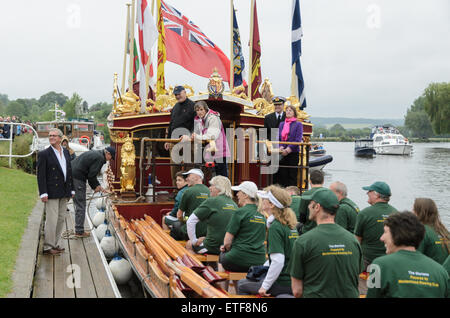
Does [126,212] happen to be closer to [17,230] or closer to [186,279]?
[17,230]

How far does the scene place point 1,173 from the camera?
1436 cm

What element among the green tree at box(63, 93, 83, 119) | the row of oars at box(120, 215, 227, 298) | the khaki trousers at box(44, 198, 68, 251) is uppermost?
the green tree at box(63, 93, 83, 119)

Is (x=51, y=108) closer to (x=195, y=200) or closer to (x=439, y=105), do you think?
(x=439, y=105)

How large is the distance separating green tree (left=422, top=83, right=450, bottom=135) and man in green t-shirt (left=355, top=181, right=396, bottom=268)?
5258cm

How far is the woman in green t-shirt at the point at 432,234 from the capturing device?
4121 mm

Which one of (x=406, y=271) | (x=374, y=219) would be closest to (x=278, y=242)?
(x=406, y=271)

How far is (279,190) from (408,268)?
5.14 ft

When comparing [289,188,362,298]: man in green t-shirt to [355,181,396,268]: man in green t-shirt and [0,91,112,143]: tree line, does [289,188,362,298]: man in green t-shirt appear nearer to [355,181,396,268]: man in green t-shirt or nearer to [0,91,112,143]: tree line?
[355,181,396,268]: man in green t-shirt

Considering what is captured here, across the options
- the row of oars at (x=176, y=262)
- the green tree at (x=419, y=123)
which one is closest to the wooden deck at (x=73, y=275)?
the row of oars at (x=176, y=262)

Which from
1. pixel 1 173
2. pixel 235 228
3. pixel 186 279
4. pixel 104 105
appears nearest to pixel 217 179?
pixel 235 228

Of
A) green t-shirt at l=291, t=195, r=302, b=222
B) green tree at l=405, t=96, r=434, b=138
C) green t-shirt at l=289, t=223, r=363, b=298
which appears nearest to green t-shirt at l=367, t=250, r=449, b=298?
green t-shirt at l=289, t=223, r=363, b=298

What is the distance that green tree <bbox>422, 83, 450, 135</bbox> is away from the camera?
51.5 m

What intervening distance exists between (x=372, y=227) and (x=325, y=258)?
81.8 inches

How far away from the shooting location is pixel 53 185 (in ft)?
20.7
